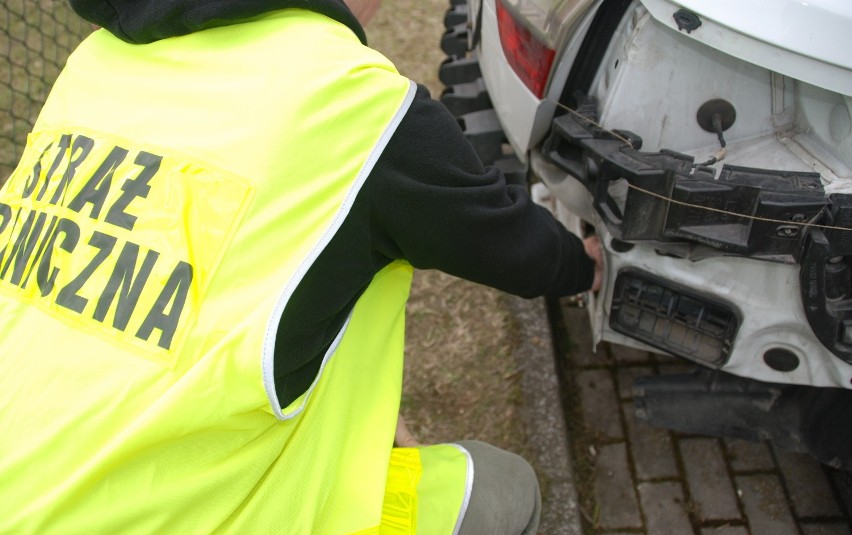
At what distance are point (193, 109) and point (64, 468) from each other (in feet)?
1.97

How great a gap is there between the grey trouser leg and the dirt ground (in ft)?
2.05

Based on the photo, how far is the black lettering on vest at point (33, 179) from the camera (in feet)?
4.72

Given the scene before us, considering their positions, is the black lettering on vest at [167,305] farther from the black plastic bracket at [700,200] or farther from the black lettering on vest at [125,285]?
the black plastic bracket at [700,200]

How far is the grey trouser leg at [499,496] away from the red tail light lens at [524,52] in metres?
0.91

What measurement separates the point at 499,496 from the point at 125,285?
959mm

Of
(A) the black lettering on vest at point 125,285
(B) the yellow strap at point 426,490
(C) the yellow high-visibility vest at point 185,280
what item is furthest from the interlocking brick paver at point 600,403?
(A) the black lettering on vest at point 125,285

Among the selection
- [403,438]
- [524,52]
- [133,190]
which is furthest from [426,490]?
[524,52]

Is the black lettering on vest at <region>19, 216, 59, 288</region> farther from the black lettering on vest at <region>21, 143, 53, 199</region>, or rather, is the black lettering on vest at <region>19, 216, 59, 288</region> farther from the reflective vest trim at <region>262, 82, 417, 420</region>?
the reflective vest trim at <region>262, 82, 417, 420</region>

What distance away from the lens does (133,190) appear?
1.26 m

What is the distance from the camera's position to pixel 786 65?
4.55 feet

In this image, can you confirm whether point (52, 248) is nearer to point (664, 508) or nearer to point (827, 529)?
point (664, 508)

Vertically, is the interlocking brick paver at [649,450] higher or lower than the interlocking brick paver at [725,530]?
higher

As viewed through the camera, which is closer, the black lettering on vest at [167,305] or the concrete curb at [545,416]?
the black lettering on vest at [167,305]

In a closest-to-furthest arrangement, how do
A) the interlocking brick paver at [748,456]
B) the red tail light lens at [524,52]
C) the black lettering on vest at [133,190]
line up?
the black lettering on vest at [133,190]
the red tail light lens at [524,52]
the interlocking brick paver at [748,456]
